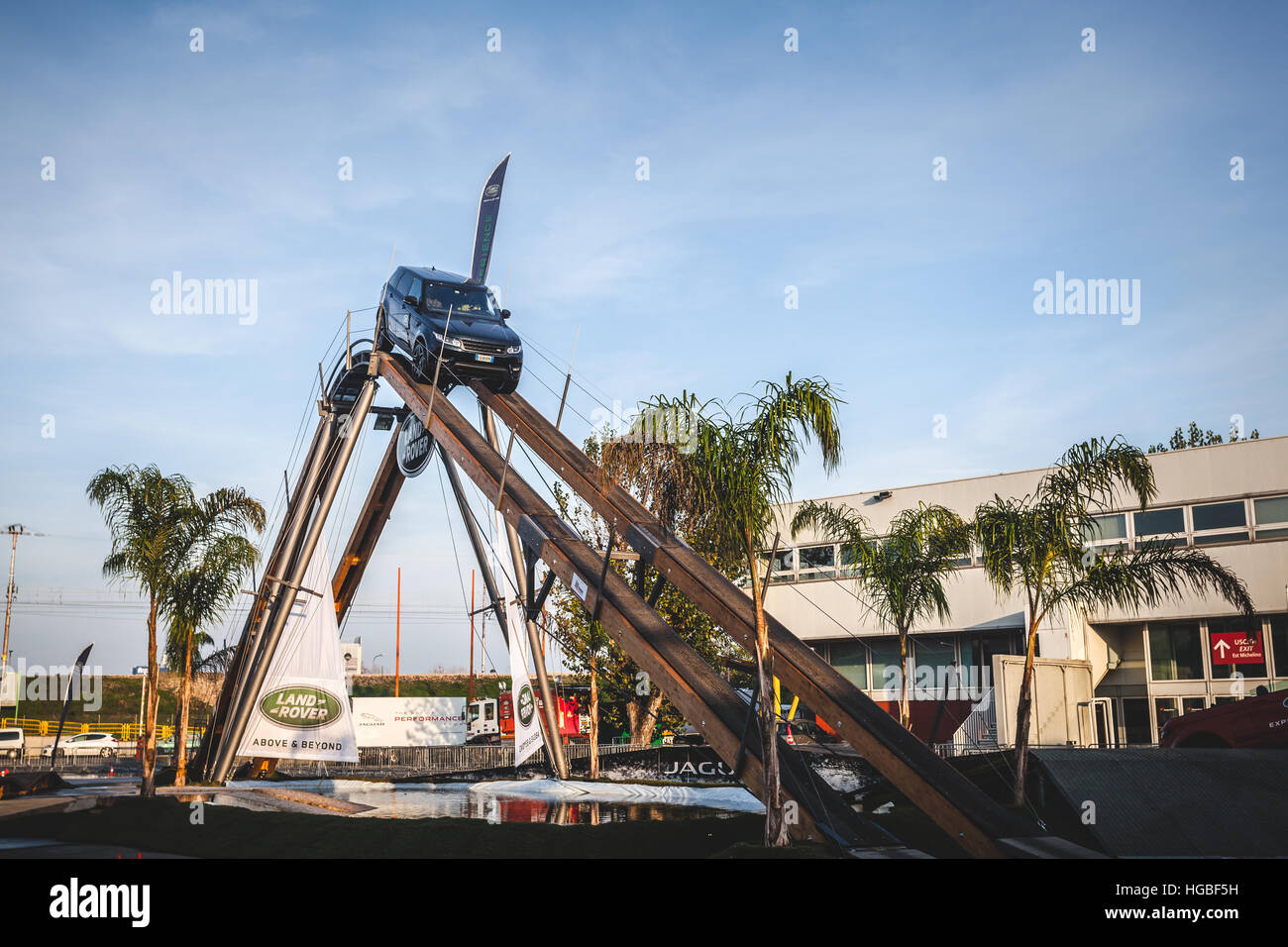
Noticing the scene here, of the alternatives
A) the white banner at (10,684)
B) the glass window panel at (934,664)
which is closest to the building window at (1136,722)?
the glass window panel at (934,664)

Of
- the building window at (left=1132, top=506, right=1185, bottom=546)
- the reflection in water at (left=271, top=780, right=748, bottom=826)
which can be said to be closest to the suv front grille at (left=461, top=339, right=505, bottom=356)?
the reflection in water at (left=271, top=780, right=748, bottom=826)

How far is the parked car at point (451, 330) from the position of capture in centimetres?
1906

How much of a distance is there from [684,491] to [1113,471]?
6891mm

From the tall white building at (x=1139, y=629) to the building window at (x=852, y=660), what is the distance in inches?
38.5

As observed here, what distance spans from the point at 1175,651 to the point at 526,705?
23020 mm

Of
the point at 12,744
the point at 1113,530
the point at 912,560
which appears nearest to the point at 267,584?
the point at 912,560

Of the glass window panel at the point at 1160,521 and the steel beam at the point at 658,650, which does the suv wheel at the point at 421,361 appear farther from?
the glass window panel at the point at 1160,521

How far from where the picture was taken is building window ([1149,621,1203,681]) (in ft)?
104

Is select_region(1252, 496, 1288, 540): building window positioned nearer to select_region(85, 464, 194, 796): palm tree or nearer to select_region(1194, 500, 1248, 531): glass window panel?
select_region(1194, 500, 1248, 531): glass window panel

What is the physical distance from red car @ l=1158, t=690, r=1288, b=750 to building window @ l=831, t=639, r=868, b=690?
2069cm

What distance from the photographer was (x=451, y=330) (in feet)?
62.2
